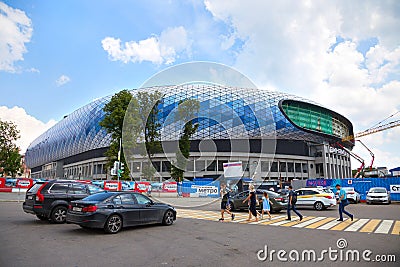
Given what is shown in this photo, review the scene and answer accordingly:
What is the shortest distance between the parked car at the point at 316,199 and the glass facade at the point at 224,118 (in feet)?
87.9

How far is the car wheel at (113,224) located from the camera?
8.67 meters

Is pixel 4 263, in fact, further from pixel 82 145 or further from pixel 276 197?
pixel 82 145

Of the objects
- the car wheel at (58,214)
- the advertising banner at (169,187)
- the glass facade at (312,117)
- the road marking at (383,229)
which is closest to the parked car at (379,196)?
the road marking at (383,229)

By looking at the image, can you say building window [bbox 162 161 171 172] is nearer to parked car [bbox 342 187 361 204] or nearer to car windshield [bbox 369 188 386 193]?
parked car [bbox 342 187 361 204]

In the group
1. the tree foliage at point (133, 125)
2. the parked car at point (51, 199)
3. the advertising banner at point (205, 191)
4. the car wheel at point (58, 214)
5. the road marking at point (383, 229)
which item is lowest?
the advertising banner at point (205, 191)

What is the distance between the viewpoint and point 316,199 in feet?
60.5

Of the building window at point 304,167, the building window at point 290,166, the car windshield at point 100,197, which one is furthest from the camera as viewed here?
the building window at point 304,167

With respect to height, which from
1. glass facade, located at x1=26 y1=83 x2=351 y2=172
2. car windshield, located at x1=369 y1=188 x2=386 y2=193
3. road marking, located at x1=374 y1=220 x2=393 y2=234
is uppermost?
glass facade, located at x1=26 y1=83 x2=351 y2=172

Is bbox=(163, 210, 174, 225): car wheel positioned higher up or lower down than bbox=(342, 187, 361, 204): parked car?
higher up

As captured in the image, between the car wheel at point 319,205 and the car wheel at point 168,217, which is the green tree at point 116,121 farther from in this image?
the car wheel at point 168,217

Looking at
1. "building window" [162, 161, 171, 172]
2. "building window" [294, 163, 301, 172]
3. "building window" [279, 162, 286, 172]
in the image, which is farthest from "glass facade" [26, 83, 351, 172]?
"building window" [162, 161, 171, 172]

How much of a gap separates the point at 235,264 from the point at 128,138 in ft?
77.7

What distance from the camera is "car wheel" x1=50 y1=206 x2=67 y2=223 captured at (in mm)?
10703

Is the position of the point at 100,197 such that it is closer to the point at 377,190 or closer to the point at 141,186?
the point at 141,186
